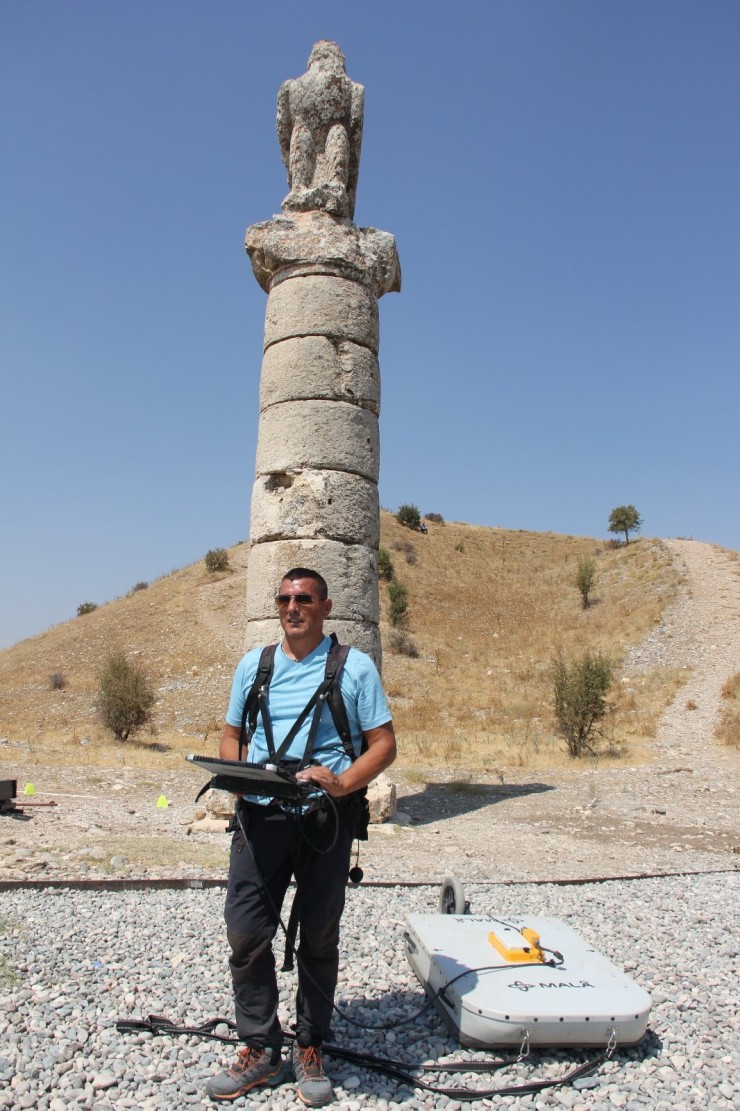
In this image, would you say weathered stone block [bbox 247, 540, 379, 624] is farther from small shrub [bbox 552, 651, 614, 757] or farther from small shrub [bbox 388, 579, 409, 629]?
small shrub [bbox 388, 579, 409, 629]

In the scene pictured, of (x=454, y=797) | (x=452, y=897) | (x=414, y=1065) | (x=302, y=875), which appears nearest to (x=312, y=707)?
(x=302, y=875)

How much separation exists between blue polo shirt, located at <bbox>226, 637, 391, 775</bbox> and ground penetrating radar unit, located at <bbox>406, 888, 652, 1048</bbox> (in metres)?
1.24

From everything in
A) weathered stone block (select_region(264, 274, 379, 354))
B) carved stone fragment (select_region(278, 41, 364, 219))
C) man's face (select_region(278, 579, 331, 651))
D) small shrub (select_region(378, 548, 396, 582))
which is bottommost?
man's face (select_region(278, 579, 331, 651))

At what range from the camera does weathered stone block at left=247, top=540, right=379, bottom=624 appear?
847 centimetres

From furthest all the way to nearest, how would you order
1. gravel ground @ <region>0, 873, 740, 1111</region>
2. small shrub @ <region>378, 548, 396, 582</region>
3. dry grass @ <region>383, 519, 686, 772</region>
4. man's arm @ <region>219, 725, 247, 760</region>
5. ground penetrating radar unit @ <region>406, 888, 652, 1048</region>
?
small shrub @ <region>378, 548, 396, 582</region>, dry grass @ <region>383, 519, 686, 772</region>, man's arm @ <region>219, 725, 247, 760</region>, ground penetrating radar unit @ <region>406, 888, 652, 1048</region>, gravel ground @ <region>0, 873, 740, 1111</region>

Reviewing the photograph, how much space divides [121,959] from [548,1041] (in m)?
2.25

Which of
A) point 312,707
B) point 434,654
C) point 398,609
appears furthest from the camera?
point 398,609

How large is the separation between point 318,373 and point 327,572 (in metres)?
2.28

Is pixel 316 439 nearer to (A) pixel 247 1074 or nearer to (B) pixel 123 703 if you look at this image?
(A) pixel 247 1074

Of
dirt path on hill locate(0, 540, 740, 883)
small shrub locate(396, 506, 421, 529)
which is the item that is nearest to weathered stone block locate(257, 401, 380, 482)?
dirt path on hill locate(0, 540, 740, 883)

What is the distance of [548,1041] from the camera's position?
10.8ft

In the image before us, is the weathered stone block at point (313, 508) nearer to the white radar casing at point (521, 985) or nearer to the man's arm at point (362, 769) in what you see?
the white radar casing at point (521, 985)

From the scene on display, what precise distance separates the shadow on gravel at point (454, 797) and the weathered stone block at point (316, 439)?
14.2 ft

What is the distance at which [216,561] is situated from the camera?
36031 millimetres
